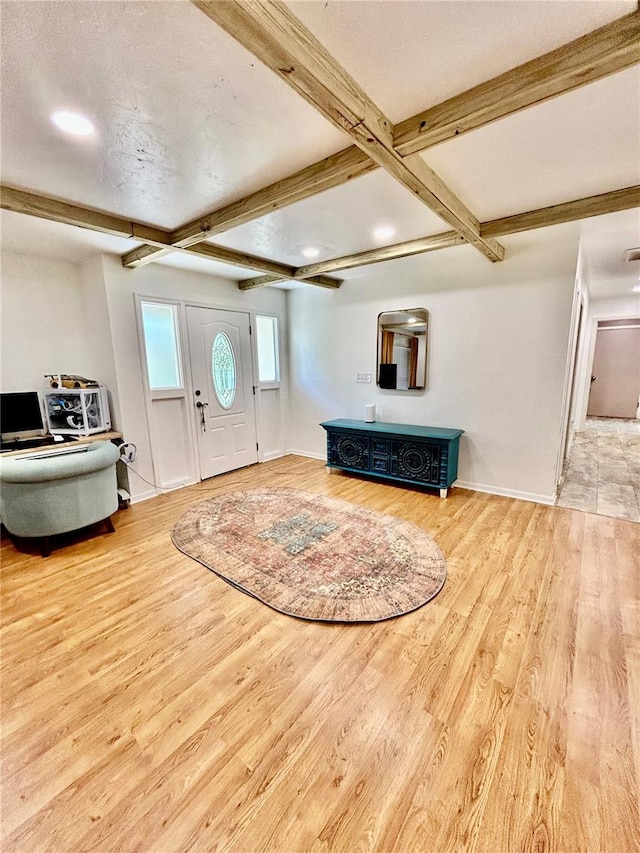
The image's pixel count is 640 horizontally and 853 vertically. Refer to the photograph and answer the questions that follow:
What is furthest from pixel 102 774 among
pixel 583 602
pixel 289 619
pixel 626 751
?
pixel 583 602

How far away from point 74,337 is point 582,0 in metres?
4.26

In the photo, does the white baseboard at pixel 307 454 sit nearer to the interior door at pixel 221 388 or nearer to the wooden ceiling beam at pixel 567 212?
the interior door at pixel 221 388

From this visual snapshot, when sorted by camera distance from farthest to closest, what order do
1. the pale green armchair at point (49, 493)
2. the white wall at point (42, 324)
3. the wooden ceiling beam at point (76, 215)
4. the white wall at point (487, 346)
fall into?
the white wall at point (487, 346)
the white wall at point (42, 324)
the pale green armchair at point (49, 493)
the wooden ceiling beam at point (76, 215)

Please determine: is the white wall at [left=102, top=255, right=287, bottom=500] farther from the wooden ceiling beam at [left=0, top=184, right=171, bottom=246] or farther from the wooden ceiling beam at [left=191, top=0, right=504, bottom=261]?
the wooden ceiling beam at [left=191, top=0, right=504, bottom=261]

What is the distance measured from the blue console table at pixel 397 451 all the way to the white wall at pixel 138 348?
6.21ft

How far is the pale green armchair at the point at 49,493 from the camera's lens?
2557 mm

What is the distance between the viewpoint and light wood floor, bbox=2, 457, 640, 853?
111 centimetres

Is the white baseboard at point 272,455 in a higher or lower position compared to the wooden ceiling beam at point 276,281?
lower

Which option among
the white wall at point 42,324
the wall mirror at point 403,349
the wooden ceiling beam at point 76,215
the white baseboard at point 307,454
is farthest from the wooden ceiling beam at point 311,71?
the white baseboard at point 307,454

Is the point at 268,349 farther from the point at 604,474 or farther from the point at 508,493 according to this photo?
the point at 604,474

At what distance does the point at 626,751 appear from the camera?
1.31 m

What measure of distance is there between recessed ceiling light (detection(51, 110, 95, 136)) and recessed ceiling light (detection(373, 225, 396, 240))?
2.03 m

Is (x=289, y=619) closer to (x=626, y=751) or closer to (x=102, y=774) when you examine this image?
(x=102, y=774)

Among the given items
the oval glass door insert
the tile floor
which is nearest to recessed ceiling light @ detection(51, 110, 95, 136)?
the oval glass door insert
